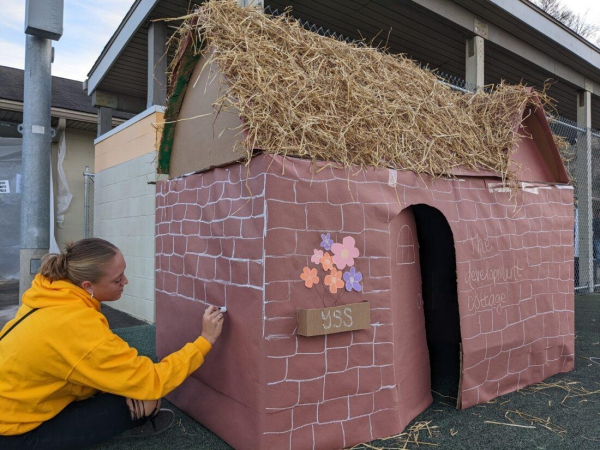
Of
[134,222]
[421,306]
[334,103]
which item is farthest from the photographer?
[134,222]

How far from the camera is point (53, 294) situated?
2127 mm

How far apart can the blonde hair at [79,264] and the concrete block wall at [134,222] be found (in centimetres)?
329

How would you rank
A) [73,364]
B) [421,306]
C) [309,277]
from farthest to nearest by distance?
1. [421,306]
2. [309,277]
3. [73,364]

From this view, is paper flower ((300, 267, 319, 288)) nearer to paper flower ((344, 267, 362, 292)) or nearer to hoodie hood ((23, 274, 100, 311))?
paper flower ((344, 267, 362, 292))

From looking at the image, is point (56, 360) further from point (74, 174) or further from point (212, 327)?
point (74, 174)

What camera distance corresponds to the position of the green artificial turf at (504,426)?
2.55 metres

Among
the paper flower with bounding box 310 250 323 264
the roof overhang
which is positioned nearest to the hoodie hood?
the paper flower with bounding box 310 250 323 264

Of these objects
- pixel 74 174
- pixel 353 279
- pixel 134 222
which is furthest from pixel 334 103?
pixel 74 174

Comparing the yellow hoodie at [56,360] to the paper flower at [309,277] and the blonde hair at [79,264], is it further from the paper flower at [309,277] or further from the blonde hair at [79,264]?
the paper flower at [309,277]

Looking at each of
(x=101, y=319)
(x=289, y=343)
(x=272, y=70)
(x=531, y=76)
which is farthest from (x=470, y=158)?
(x=531, y=76)

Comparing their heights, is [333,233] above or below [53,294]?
above

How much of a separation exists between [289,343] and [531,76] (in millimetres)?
9122

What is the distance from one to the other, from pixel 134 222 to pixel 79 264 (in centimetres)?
399

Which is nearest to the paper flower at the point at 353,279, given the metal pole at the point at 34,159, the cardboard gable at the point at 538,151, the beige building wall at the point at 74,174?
the cardboard gable at the point at 538,151
